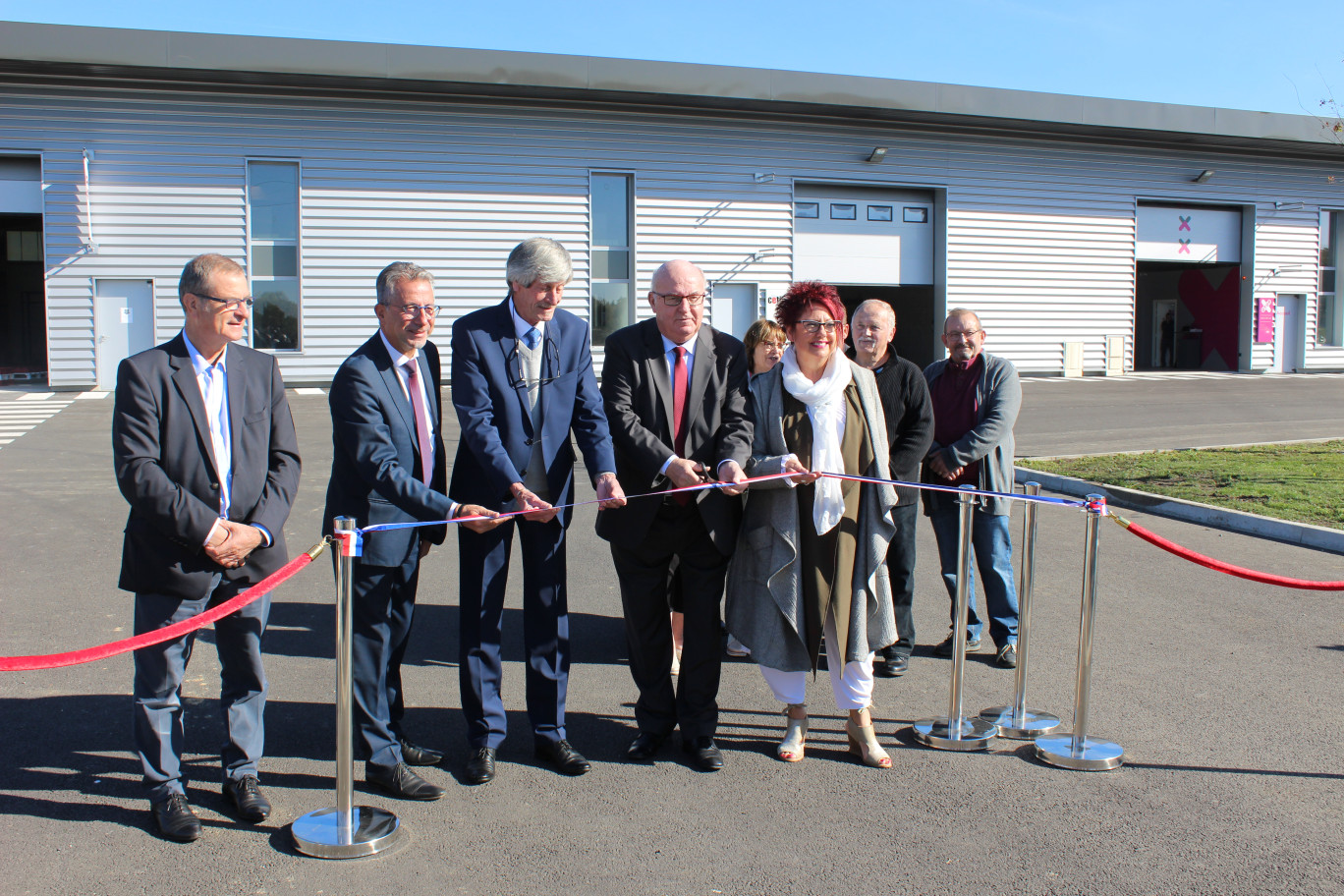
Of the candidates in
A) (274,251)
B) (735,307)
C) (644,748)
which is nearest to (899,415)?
(644,748)

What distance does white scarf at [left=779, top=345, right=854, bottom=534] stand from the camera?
423cm

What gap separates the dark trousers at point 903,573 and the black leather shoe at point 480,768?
2.38 m

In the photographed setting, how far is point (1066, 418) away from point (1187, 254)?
1387 centimetres

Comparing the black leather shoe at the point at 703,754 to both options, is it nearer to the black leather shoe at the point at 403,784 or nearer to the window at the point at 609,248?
the black leather shoe at the point at 403,784

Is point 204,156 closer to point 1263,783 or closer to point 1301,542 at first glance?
point 1301,542

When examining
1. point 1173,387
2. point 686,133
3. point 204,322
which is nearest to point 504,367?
point 204,322

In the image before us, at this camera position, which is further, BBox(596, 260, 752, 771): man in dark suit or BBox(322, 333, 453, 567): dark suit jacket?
BBox(596, 260, 752, 771): man in dark suit

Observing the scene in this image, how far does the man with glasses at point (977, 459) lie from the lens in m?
5.57

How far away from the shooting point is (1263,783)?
3924mm

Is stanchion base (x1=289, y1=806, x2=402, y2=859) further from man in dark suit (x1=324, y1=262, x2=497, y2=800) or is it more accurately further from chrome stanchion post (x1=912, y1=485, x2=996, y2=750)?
chrome stanchion post (x1=912, y1=485, x2=996, y2=750)

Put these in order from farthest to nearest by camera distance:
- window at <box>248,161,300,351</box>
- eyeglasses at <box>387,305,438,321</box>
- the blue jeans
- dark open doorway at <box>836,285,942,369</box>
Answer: dark open doorway at <box>836,285,942,369</box> → window at <box>248,161,300,351</box> → the blue jeans → eyeglasses at <box>387,305,438,321</box>

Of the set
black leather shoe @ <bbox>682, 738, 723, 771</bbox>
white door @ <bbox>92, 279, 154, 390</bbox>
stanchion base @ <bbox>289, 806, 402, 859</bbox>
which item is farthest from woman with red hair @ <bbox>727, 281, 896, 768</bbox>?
white door @ <bbox>92, 279, 154, 390</bbox>

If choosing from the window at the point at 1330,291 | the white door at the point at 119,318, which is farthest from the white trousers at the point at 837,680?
the window at the point at 1330,291

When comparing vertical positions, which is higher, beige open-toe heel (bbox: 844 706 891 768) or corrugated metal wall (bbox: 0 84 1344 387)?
corrugated metal wall (bbox: 0 84 1344 387)
